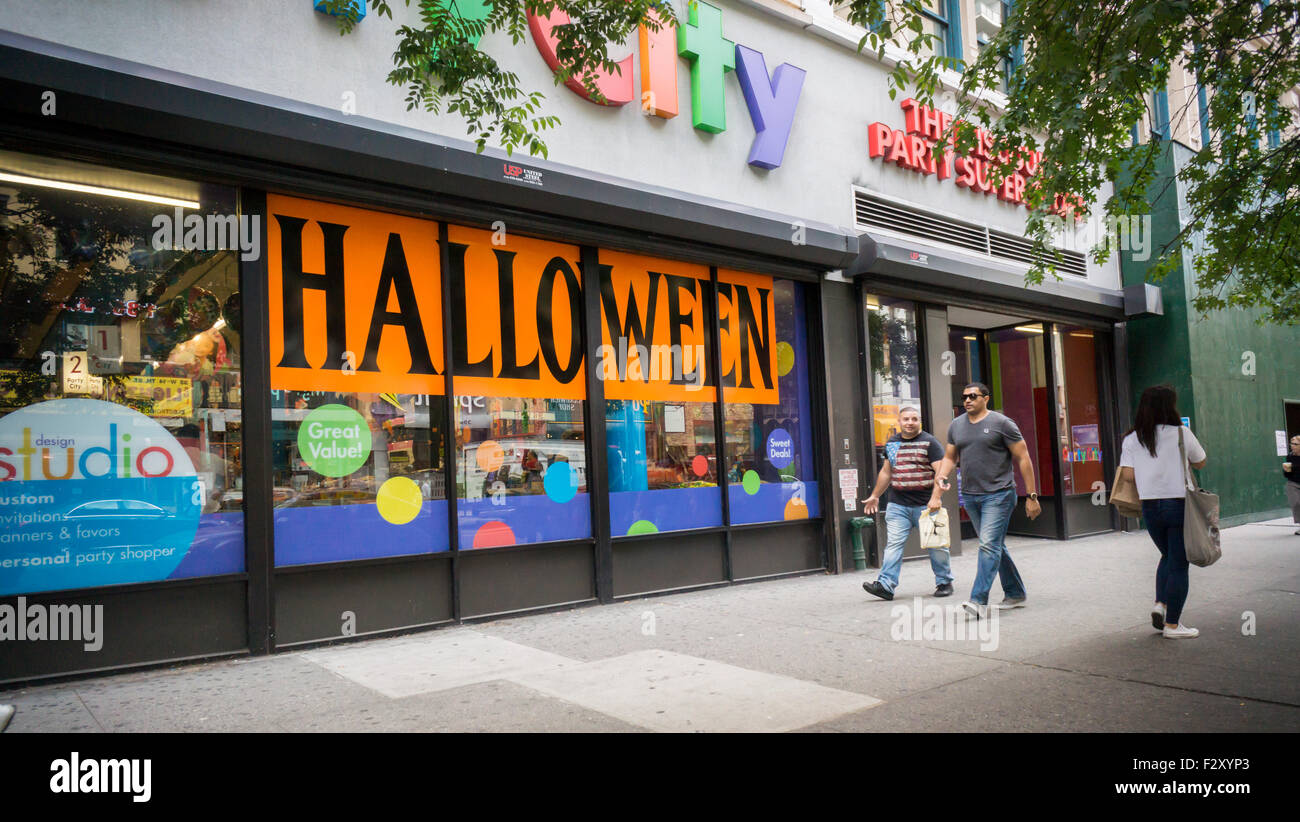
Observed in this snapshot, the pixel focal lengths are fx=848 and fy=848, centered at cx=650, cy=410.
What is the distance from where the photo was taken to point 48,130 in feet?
18.3

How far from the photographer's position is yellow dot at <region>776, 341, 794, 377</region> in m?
10.4

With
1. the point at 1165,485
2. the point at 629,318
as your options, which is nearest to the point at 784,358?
the point at 629,318

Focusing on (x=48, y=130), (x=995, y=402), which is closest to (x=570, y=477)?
(x=48, y=130)

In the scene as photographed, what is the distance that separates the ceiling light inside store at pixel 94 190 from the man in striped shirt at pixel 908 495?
256 inches

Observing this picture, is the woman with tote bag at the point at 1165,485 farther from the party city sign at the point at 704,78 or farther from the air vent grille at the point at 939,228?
the party city sign at the point at 704,78

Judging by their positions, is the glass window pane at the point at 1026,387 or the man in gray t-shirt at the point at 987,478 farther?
the glass window pane at the point at 1026,387

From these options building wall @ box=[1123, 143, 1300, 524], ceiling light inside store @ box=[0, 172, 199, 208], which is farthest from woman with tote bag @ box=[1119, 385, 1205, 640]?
building wall @ box=[1123, 143, 1300, 524]

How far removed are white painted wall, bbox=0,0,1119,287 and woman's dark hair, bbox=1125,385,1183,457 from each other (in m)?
4.86

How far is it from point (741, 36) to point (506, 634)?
7.37 meters

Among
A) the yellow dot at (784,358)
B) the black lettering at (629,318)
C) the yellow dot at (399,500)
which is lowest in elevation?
the yellow dot at (399,500)

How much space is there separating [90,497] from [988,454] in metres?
7.01

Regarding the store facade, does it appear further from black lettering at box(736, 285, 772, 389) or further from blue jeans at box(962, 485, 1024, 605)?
blue jeans at box(962, 485, 1024, 605)

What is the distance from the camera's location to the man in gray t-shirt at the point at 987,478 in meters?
7.32

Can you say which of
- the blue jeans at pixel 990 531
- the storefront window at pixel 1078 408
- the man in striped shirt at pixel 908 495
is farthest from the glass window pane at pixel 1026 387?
the blue jeans at pixel 990 531
